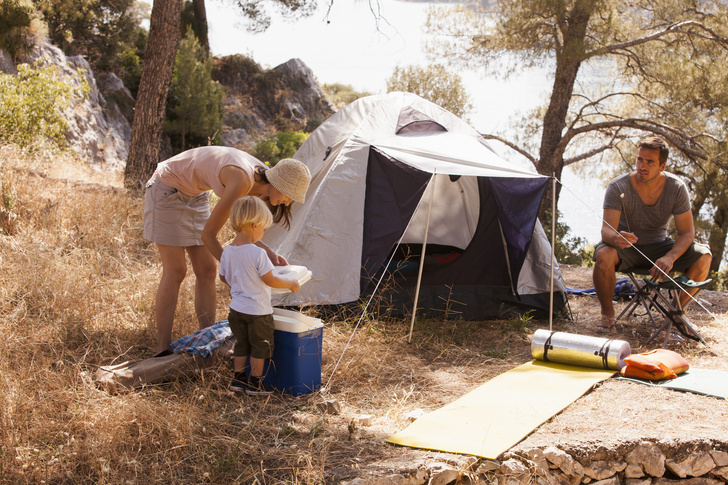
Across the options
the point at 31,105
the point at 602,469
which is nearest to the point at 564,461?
the point at 602,469

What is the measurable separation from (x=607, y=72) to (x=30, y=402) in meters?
10.8

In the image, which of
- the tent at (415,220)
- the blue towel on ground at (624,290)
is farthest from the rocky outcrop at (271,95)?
the blue towel on ground at (624,290)

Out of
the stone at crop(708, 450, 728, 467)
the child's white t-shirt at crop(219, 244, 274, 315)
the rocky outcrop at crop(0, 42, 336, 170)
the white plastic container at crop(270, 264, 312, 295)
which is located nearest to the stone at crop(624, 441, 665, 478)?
the stone at crop(708, 450, 728, 467)

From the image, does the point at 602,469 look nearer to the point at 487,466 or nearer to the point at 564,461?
the point at 564,461

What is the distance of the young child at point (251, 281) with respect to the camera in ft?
9.26

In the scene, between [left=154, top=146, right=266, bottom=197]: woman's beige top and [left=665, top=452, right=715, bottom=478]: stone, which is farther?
[left=154, top=146, right=266, bottom=197]: woman's beige top

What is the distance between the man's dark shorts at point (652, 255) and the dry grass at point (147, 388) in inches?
21.9

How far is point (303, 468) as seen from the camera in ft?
7.63

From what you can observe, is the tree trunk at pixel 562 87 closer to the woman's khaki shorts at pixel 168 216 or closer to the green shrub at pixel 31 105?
the woman's khaki shorts at pixel 168 216

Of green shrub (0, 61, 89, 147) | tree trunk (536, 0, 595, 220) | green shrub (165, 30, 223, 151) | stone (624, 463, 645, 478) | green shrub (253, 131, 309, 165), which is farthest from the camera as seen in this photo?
green shrub (253, 131, 309, 165)

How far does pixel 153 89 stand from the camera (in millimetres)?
6500

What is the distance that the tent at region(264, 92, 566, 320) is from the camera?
439 centimetres

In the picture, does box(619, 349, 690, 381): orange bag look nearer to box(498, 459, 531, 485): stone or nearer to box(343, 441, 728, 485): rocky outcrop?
box(343, 441, 728, 485): rocky outcrop

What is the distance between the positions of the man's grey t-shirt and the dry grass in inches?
33.6
